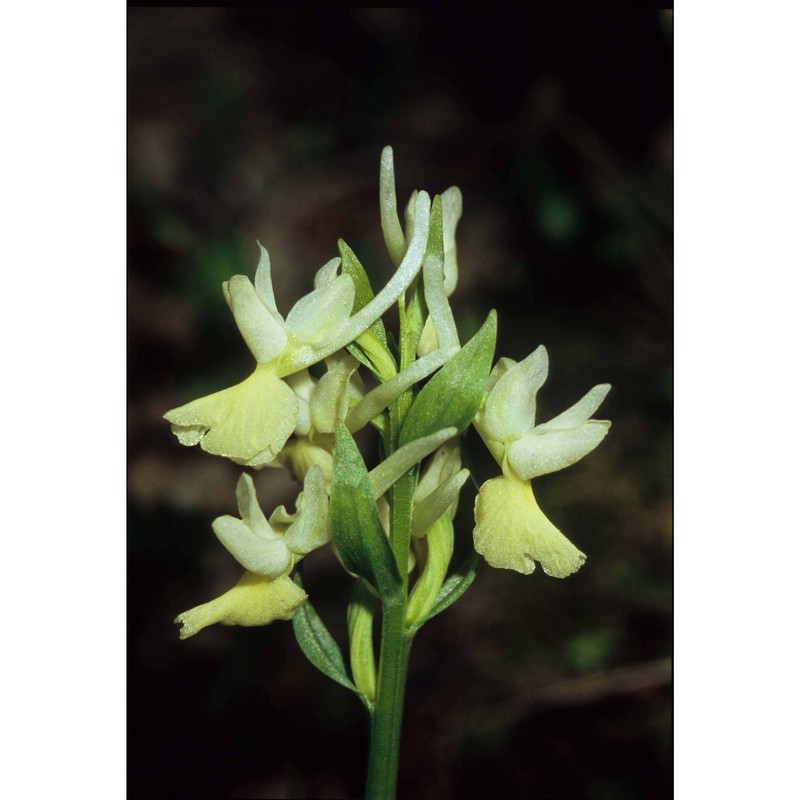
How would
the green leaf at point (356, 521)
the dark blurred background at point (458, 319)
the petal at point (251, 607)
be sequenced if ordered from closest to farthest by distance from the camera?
the green leaf at point (356, 521), the petal at point (251, 607), the dark blurred background at point (458, 319)

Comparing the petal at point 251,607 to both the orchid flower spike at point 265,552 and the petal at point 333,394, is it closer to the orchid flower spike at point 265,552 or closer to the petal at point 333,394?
the orchid flower spike at point 265,552

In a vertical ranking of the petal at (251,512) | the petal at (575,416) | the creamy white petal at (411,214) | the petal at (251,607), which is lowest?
the petal at (251,607)

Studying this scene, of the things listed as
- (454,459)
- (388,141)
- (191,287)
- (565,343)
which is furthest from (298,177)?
(454,459)

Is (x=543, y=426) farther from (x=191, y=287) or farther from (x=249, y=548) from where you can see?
(x=191, y=287)

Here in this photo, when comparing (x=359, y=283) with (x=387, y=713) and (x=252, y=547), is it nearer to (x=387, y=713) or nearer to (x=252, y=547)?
(x=252, y=547)

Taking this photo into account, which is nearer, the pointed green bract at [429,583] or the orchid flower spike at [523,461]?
the orchid flower spike at [523,461]

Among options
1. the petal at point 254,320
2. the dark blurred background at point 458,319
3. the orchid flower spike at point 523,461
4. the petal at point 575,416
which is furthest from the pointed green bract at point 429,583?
the dark blurred background at point 458,319

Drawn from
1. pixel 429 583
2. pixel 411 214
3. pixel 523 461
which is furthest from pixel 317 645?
pixel 411 214

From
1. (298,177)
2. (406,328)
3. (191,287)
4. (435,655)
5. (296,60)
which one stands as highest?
(296,60)
